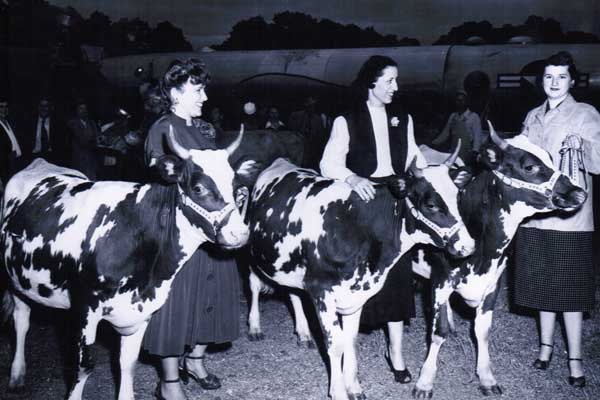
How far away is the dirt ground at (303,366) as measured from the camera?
475cm

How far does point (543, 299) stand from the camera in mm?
4930

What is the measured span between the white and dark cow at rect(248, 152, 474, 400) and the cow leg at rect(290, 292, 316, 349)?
1.11m

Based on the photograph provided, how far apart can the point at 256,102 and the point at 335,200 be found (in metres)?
20.1

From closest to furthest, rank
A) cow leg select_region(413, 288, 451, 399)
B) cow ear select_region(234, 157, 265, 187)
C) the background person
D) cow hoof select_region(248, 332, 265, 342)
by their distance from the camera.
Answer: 1. cow ear select_region(234, 157, 265, 187)
2. cow leg select_region(413, 288, 451, 399)
3. cow hoof select_region(248, 332, 265, 342)
4. the background person

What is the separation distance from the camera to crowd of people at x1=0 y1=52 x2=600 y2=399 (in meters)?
4.11

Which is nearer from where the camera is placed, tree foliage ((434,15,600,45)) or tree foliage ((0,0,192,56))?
tree foliage ((434,15,600,45))

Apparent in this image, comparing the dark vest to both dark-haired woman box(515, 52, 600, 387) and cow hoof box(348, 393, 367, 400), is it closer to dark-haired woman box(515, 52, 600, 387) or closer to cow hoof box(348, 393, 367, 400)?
dark-haired woman box(515, 52, 600, 387)

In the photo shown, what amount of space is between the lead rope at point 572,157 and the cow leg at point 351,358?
190 cm

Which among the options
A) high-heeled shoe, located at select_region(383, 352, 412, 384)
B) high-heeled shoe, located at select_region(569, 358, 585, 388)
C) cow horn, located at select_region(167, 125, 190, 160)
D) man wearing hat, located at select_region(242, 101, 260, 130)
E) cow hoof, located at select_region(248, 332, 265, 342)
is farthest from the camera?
man wearing hat, located at select_region(242, 101, 260, 130)

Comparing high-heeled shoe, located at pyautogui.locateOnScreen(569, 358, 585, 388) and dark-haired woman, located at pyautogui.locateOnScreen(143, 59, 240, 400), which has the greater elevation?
dark-haired woman, located at pyautogui.locateOnScreen(143, 59, 240, 400)

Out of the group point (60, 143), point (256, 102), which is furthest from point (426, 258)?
point (256, 102)

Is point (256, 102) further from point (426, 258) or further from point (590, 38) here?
point (426, 258)

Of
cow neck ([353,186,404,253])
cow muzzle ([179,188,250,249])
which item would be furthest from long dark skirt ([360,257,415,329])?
cow muzzle ([179,188,250,249])

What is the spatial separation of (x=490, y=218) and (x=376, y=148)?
1023mm
